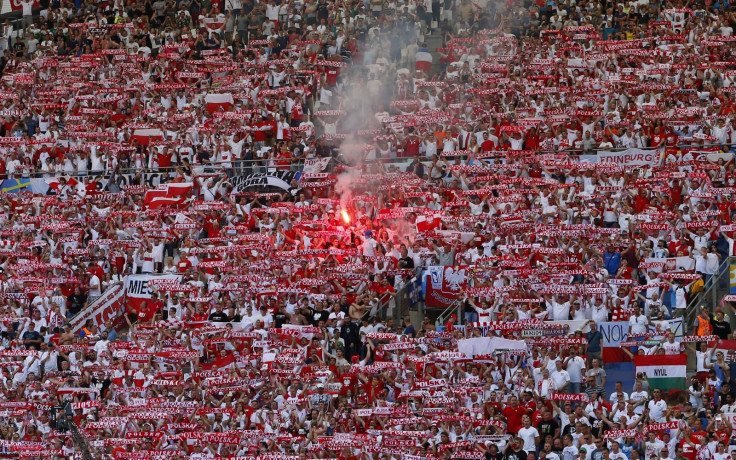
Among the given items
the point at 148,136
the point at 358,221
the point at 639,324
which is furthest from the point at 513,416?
the point at 148,136

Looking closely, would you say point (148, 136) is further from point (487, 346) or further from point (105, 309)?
point (487, 346)

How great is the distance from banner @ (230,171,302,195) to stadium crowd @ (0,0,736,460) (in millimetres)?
68

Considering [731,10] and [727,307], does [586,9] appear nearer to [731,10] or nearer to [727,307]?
[731,10]

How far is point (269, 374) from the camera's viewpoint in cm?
3133

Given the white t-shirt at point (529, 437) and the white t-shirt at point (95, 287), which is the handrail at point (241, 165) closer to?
the white t-shirt at point (95, 287)

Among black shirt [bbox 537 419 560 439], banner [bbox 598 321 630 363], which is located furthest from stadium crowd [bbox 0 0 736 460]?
banner [bbox 598 321 630 363]

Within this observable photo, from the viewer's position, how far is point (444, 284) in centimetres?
3447

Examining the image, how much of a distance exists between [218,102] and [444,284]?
10.8 metres

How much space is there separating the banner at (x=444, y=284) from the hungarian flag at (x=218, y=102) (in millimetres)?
10153

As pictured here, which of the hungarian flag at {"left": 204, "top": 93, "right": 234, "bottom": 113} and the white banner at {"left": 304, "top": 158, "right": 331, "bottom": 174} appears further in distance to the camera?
the hungarian flag at {"left": 204, "top": 93, "right": 234, "bottom": 113}

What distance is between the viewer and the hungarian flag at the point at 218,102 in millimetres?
43019

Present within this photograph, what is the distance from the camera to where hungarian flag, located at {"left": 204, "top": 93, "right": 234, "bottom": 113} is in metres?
43.0

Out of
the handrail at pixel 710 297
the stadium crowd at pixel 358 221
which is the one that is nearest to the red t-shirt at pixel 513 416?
the stadium crowd at pixel 358 221

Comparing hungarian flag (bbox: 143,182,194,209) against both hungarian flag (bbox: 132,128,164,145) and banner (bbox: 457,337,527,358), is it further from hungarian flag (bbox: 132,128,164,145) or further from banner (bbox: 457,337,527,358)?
banner (bbox: 457,337,527,358)
